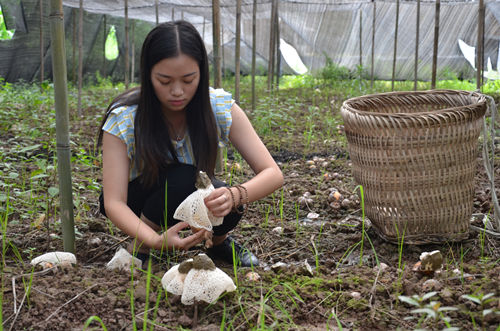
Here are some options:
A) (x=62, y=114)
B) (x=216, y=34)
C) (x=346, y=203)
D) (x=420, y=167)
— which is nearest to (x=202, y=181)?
(x=62, y=114)

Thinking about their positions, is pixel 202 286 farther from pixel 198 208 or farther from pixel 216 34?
pixel 216 34

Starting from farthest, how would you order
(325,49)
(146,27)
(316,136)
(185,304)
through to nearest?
(146,27) → (325,49) → (316,136) → (185,304)

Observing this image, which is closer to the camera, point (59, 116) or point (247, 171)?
point (59, 116)

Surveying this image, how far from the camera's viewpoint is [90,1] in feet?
21.4

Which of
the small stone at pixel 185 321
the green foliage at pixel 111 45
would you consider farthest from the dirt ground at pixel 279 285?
the green foliage at pixel 111 45

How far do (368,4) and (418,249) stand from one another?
6.25 m

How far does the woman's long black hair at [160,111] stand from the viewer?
158 cm

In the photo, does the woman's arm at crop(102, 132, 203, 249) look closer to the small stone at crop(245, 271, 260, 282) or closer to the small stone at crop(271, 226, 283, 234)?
the small stone at crop(245, 271, 260, 282)

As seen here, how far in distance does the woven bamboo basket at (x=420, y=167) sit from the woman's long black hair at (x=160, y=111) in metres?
0.60

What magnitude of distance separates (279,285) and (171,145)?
0.60 meters

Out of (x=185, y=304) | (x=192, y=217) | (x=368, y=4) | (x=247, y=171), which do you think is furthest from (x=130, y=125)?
(x=368, y=4)

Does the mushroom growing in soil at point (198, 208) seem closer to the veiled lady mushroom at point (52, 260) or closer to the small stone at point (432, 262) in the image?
the veiled lady mushroom at point (52, 260)

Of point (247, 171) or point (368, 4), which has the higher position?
point (368, 4)

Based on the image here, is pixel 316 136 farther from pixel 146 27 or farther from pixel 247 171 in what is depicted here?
pixel 146 27
